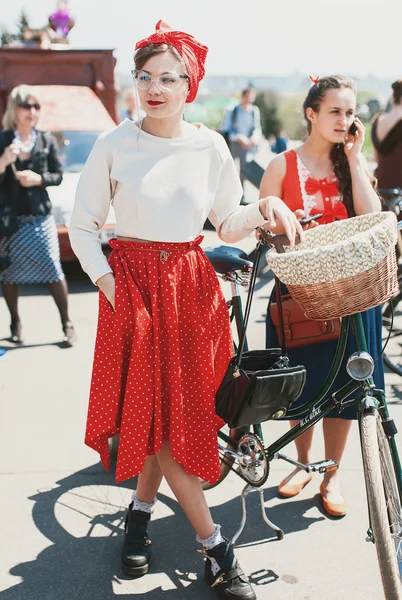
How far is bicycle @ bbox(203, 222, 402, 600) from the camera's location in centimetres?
256

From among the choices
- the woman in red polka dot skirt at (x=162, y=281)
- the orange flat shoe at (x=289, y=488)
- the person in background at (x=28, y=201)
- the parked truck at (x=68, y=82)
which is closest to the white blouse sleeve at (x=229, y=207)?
the woman in red polka dot skirt at (x=162, y=281)

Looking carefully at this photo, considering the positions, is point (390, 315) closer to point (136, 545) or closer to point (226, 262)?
point (226, 262)

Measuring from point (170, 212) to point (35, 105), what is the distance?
363 centimetres

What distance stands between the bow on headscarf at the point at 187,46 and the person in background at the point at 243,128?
1085 cm

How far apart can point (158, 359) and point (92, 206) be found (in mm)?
607

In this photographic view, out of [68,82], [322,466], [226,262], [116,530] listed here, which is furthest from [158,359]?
[68,82]

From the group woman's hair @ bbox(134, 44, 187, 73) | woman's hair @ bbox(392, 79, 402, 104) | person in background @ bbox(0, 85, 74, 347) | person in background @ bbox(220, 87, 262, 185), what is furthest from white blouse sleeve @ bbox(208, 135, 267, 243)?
person in background @ bbox(220, 87, 262, 185)

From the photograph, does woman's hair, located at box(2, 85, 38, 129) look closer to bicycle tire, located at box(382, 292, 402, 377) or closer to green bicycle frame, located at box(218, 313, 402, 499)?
bicycle tire, located at box(382, 292, 402, 377)

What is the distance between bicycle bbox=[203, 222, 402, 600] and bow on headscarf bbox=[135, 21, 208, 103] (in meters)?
0.91

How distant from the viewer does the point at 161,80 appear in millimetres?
2738

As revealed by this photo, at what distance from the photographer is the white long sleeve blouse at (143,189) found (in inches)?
110

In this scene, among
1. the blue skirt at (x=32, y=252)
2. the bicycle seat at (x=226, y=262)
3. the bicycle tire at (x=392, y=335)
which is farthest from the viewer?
the blue skirt at (x=32, y=252)

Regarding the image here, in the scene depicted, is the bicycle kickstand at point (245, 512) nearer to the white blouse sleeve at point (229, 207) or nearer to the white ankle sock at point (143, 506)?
the white ankle sock at point (143, 506)

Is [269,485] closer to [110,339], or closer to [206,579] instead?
[206,579]
